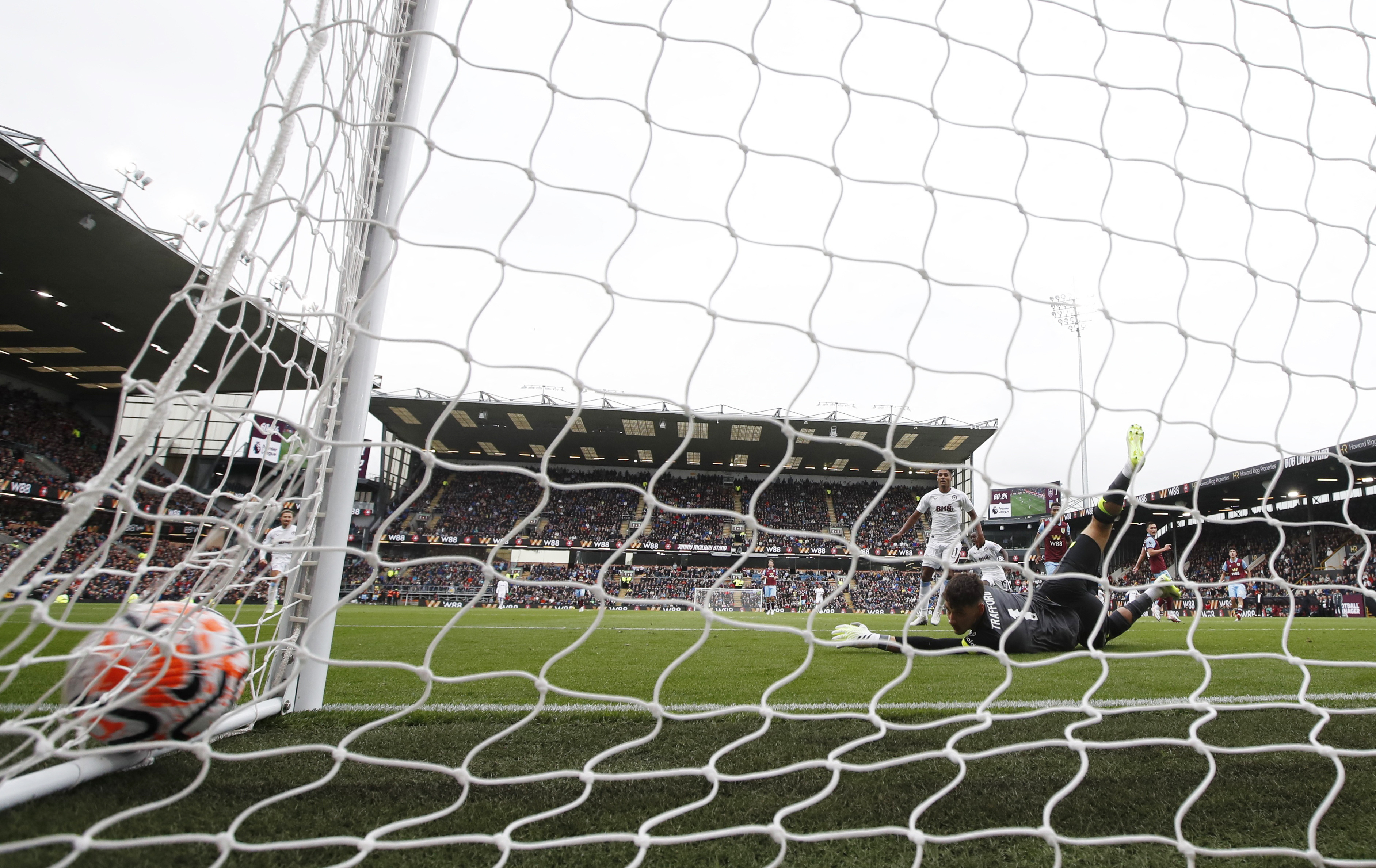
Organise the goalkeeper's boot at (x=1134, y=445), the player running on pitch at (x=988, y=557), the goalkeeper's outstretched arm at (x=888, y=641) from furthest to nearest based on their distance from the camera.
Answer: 1. the player running on pitch at (x=988, y=557)
2. the goalkeeper's outstretched arm at (x=888, y=641)
3. the goalkeeper's boot at (x=1134, y=445)

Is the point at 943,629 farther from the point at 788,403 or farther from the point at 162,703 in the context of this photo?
the point at 162,703

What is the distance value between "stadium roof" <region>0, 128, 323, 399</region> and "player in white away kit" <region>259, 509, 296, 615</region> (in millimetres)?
5051

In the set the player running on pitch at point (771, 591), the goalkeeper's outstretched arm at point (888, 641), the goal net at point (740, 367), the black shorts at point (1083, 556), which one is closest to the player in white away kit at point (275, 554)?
the goal net at point (740, 367)

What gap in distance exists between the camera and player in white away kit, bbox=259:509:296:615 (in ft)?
6.72

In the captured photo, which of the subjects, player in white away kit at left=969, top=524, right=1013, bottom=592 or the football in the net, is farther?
player in white away kit at left=969, top=524, right=1013, bottom=592

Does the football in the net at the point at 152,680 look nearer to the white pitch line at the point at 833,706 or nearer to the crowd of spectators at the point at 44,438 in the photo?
the white pitch line at the point at 833,706

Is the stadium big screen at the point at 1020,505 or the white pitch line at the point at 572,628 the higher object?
the stadium big screen at the point at 1020,505

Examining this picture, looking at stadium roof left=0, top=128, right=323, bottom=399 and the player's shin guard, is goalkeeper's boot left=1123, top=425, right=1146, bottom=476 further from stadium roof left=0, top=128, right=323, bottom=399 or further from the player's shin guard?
stadium roof left=0, top=128, right=323, bottom=399

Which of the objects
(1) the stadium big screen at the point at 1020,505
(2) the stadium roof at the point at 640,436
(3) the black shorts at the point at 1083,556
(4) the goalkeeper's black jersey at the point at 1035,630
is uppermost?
(2) the stadium roof at the point at 640,436

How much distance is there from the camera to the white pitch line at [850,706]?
2760 millimetres

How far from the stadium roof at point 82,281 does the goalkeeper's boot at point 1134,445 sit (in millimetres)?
7865

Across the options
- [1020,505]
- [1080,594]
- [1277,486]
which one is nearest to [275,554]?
[1080,594]

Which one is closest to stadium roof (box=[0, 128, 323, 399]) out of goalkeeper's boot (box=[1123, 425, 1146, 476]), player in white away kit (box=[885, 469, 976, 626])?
player in white away kit (box=[885, 469, 976, 626])

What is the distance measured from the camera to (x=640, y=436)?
2564cm
